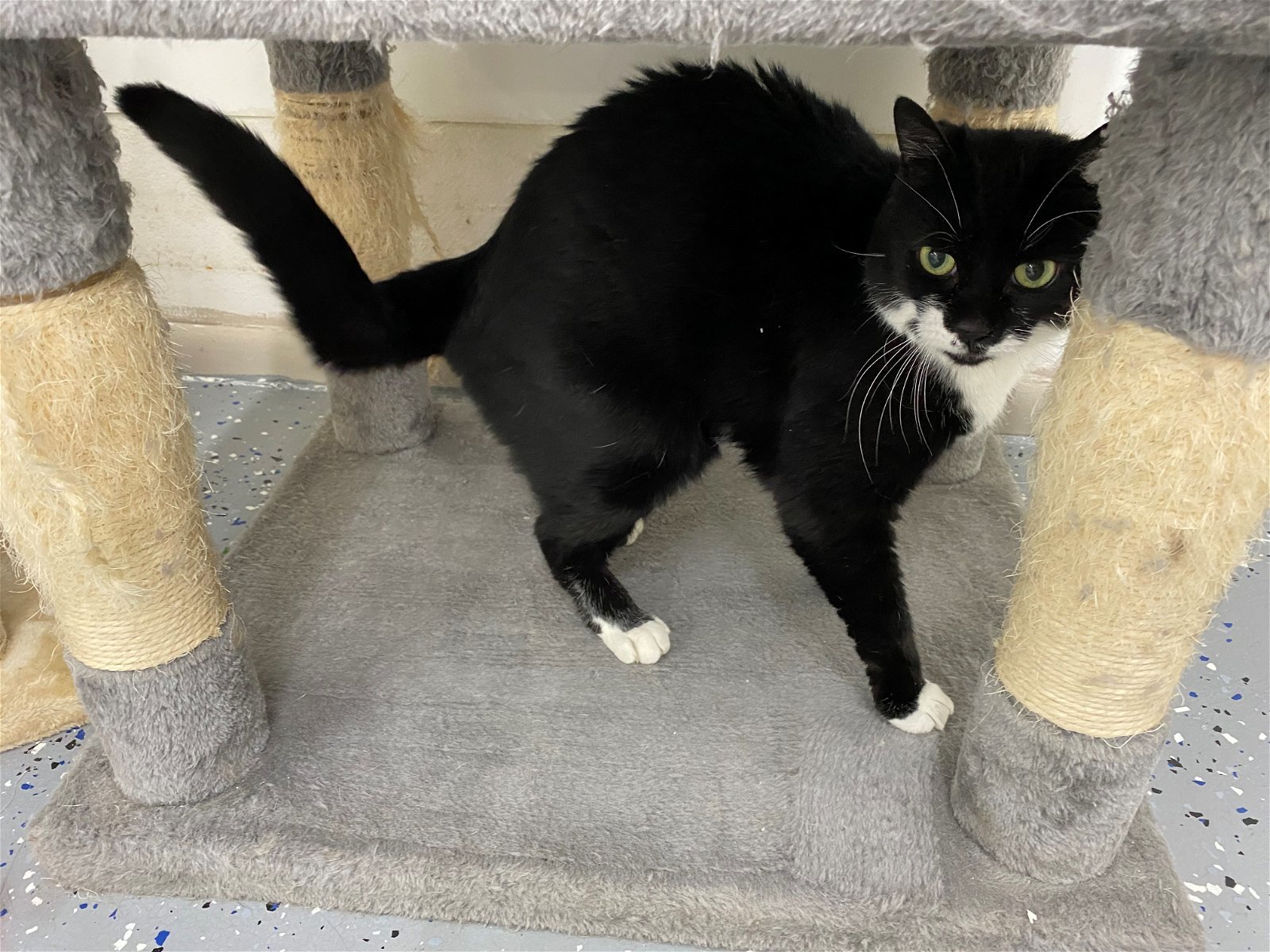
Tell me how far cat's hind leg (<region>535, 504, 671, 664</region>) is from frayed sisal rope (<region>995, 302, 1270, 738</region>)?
44cm

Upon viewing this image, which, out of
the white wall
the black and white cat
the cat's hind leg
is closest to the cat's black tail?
the black and white cat

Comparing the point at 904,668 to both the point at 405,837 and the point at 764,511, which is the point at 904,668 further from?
the point at 405,837

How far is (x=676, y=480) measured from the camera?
1.02m

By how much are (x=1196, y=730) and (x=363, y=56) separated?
4.50 ft

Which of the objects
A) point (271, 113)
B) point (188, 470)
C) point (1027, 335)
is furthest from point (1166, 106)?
point (271, 113)

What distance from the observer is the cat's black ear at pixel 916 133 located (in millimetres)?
761

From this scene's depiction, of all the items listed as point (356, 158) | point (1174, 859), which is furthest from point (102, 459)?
point (1174, 859)

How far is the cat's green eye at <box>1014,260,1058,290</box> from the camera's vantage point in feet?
2.60

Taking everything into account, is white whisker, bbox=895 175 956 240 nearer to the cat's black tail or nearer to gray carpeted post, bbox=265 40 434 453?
the cat's black tail

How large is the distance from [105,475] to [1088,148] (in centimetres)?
89

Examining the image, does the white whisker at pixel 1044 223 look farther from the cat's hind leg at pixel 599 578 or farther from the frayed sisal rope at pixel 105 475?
the frayed sisal rope at pixel 105 475

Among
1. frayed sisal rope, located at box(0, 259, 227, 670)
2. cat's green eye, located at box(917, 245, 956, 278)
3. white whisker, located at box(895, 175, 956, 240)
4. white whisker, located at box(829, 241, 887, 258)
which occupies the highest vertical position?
white whisker, located at box(895, 175, 956, 240)

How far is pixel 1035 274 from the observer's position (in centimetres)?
80

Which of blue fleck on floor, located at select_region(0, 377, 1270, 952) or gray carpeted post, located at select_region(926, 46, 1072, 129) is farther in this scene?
gray carpeted post, located at select_region(926, 46, 1072, 129)
